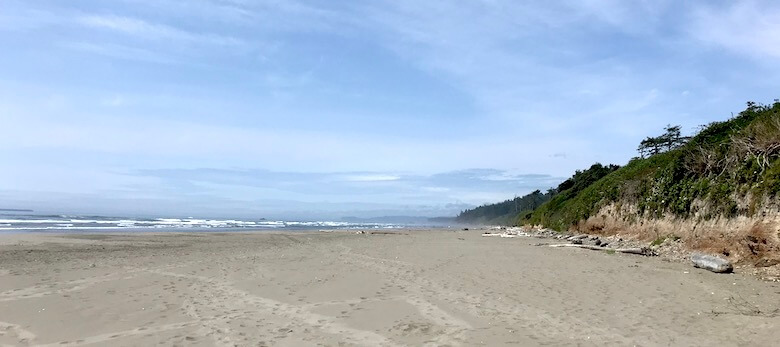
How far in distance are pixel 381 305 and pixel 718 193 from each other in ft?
51.7

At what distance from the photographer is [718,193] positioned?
61.5 feet

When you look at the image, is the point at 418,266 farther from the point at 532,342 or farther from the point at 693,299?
the point at 532,342

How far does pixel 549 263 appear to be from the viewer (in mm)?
17734

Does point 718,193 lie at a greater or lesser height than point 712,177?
lesser

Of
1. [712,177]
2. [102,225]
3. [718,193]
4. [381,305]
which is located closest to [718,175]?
[712,177]

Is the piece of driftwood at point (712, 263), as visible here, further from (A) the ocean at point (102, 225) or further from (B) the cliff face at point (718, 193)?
(A) the ocean at point (102, 225)

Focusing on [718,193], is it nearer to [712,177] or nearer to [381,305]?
[712,177]

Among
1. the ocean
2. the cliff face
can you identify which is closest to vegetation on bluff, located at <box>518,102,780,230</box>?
the cliff face

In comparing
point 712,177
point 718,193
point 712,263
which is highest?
point 712,177

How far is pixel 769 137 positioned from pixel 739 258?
16.6ft

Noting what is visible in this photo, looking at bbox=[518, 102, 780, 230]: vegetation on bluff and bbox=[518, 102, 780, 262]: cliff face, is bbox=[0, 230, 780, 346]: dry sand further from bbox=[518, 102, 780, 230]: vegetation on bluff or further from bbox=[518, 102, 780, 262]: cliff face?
bbox=[518, 102, 780, 230]: vegetation on bluff

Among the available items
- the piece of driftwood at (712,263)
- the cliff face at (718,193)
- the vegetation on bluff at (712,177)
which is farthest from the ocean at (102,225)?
the piece of driftwood at (712,263)

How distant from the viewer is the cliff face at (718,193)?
50.4 feet

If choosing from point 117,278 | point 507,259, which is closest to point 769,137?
point 507,259
